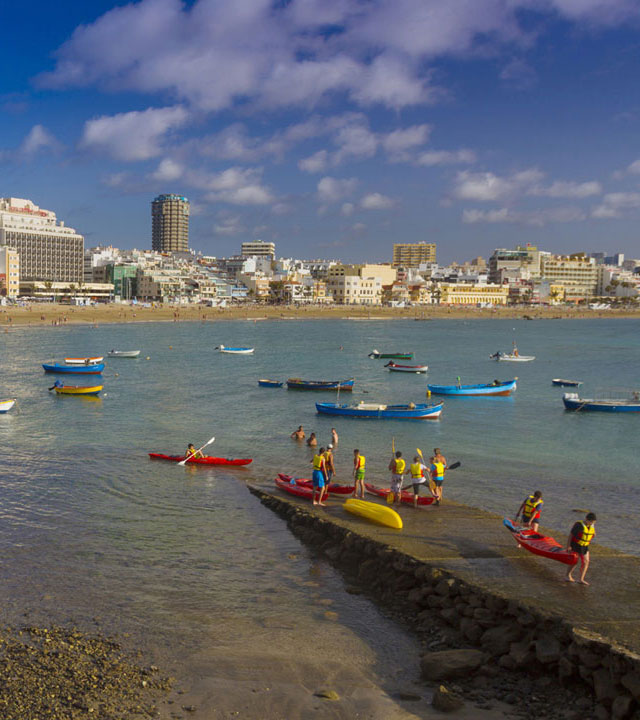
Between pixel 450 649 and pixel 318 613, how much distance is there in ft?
8.99

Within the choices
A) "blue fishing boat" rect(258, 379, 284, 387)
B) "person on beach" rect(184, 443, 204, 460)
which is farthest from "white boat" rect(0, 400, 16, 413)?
"blue fishing boat" rect(258, 379, 284, 387)

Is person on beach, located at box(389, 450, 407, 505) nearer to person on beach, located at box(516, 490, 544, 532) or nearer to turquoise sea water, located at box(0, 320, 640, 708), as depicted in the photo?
turquoise sea water, located at box(0, 320, 640, 708)

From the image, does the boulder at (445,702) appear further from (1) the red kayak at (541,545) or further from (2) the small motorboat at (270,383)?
(2) the small motorboat at (270,383)

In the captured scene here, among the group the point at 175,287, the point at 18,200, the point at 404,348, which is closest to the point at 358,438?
the point at 404,348

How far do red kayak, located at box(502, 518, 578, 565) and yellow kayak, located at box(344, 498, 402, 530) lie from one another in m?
2.54

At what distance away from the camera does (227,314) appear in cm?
14700

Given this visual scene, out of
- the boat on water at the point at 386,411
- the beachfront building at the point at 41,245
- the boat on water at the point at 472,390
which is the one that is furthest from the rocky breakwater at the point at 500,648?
the beachfront building at the point at 41,245

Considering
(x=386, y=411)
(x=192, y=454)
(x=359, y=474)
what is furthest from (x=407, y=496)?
(x=386, y=411)

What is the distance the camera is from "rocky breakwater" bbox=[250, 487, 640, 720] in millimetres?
9859

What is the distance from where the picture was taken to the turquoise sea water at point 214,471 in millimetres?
14555

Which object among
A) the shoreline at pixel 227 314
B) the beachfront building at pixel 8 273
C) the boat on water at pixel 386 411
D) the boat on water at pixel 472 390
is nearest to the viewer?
the boat on water at pixel 386 411

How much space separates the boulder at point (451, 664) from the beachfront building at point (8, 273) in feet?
493

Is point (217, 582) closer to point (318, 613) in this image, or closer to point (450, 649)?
point (318, 613)

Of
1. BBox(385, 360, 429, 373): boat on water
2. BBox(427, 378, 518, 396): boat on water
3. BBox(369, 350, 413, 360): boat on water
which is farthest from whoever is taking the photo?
BBox(369, 350, 413, 360): boat on water
